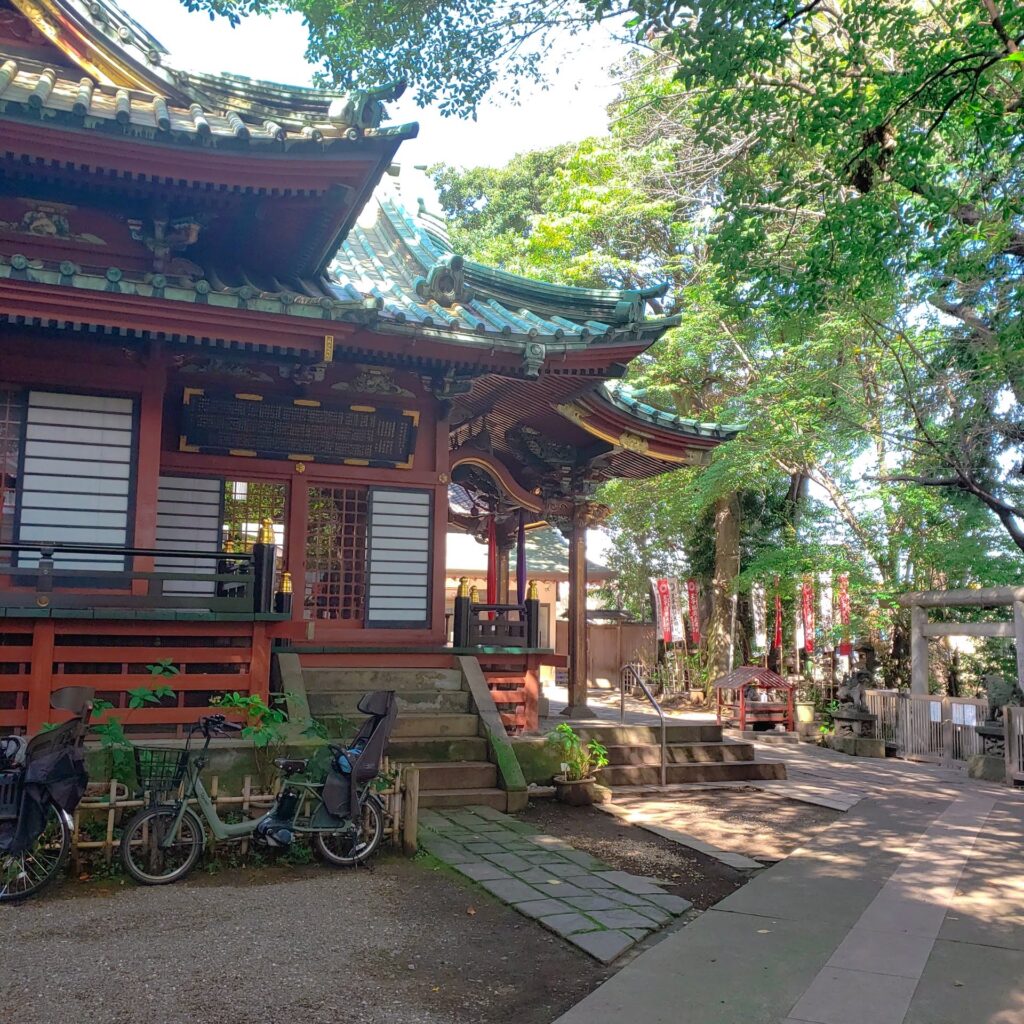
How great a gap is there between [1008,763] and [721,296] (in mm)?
8279

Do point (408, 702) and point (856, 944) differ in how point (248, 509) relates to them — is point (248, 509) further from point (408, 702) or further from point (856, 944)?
point (856, 944)

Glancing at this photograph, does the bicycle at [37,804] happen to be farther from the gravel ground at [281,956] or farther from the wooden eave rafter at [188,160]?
the wooden eave rafter at [188,160]

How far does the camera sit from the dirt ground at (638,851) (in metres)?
7.14

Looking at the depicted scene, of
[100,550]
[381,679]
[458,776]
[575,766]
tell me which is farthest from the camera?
[381,679]

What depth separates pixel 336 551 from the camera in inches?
481

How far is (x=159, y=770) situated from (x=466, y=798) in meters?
3.50

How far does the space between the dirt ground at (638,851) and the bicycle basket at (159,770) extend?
348 cm

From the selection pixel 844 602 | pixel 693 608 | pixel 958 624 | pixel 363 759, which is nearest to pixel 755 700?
pixel 844 602

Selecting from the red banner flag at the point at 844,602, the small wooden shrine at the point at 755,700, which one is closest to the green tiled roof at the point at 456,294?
the small wooden shrine at the point at 755,700

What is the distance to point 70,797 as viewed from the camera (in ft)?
19.6

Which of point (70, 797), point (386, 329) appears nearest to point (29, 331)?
point (386, 329)

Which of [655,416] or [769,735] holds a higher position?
[655,416]

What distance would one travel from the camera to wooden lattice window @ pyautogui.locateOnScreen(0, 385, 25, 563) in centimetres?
975

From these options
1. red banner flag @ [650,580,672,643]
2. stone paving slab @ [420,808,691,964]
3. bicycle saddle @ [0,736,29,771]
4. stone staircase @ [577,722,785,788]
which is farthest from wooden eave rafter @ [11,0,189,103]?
red banner flag @ [650,580,672,643]
